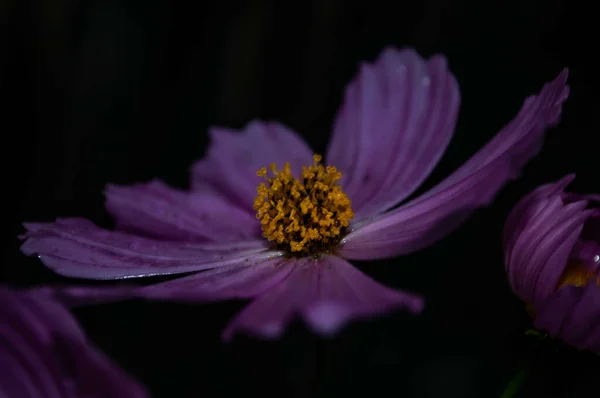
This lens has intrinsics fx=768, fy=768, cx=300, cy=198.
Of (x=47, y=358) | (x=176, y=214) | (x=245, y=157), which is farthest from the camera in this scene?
(x=245, y=157)

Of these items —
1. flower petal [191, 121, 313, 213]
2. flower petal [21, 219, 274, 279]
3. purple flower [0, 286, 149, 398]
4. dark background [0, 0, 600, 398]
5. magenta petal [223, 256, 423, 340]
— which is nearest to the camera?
purple flower [0, 286, 149, 398]

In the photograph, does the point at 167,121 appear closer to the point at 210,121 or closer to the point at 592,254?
the point at 210,121

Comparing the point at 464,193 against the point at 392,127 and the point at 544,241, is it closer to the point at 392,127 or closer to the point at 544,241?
the point at 544,241

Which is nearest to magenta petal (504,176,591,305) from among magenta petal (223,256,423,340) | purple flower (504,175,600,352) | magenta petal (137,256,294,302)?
purple flower (504,175,600,352)

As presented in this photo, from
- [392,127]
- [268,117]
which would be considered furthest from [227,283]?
[268,117]

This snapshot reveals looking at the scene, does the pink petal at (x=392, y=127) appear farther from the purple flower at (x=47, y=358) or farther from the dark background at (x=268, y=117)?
the dark background at (x=268, y=117)

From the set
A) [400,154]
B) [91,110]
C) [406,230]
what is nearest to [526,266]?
[406,230]

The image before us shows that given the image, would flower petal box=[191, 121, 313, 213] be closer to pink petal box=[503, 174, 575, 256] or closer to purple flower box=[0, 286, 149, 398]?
pink petal box=[503, 174, 575, 256]
